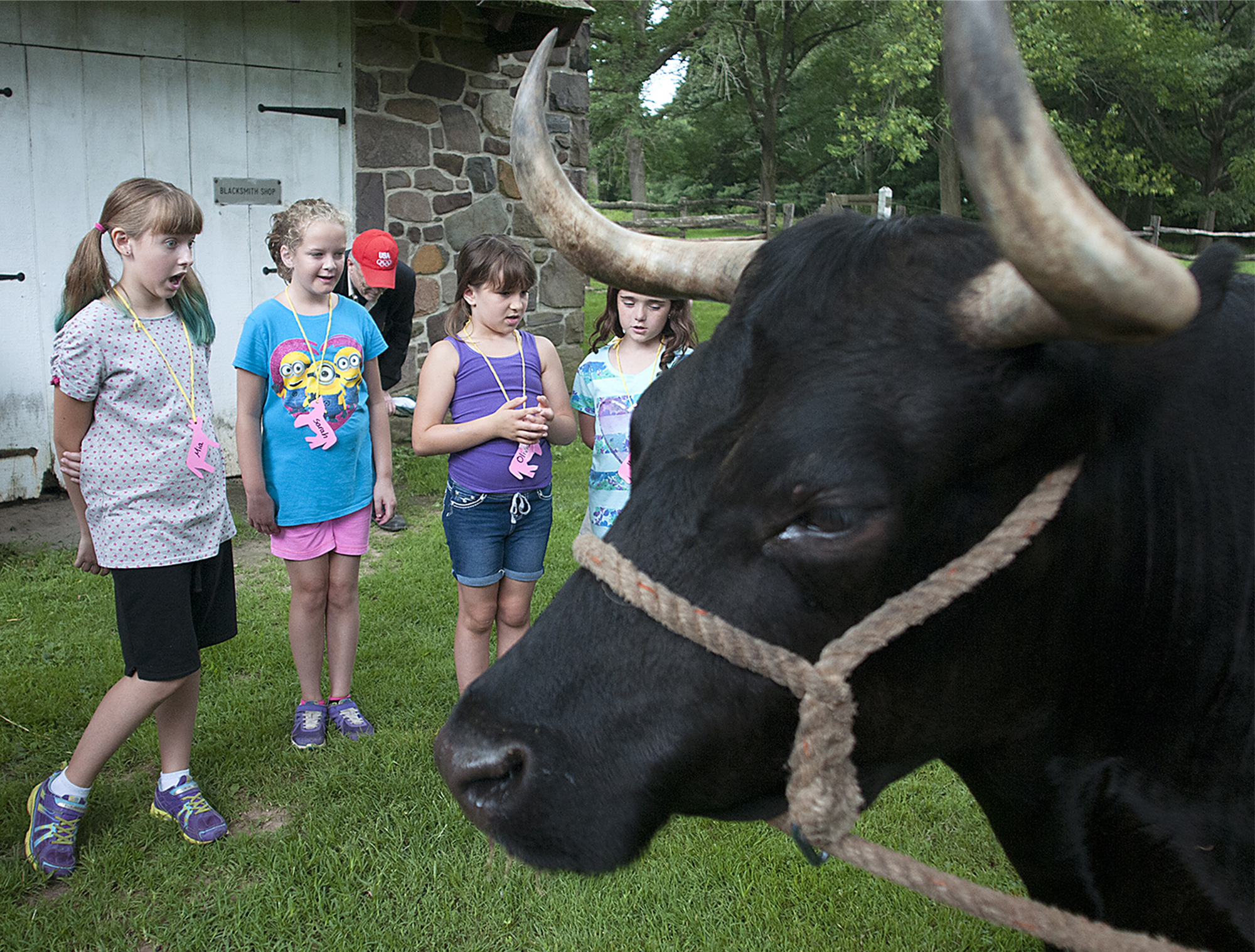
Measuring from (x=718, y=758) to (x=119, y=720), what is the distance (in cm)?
222

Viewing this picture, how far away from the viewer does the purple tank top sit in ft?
11.4

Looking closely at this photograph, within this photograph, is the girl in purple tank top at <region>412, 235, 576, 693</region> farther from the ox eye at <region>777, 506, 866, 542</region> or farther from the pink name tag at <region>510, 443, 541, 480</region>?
the ox eye at <region>777, 506, 866, 542</region>

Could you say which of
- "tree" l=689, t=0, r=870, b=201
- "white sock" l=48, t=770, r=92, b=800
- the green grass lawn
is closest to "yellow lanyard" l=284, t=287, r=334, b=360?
the green grass lawn

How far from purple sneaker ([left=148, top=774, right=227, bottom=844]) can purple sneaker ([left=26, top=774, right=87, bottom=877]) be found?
239 mm

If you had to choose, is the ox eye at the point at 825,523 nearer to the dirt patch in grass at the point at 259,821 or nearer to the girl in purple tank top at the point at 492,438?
the girl in purple tank top at the point at 492,438

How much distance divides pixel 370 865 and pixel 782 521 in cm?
222

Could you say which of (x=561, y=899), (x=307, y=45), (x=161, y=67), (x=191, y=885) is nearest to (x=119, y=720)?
(x=191, y=885)

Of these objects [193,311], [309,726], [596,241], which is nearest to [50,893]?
[309,726]

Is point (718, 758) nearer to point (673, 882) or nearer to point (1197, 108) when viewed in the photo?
point (673, 882)

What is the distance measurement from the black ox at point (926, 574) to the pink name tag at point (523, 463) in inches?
78.1

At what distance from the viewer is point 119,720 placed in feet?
9.31

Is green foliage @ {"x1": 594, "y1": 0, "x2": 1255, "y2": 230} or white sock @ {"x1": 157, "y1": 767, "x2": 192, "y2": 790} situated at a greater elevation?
green foliage @ {"x1": 594, "y1": 0, "x2": 1255, "y2": 230}

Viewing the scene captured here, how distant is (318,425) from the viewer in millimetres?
3469

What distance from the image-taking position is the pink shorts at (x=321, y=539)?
3480 millimetres
